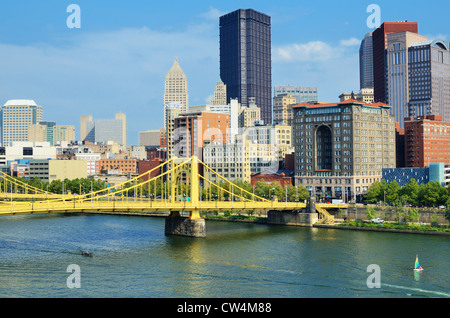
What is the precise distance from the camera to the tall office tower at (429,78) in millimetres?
183125

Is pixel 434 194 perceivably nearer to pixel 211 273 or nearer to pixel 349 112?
pixel 349 112

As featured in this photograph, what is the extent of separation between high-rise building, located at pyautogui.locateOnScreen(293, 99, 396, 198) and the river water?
36992 mm

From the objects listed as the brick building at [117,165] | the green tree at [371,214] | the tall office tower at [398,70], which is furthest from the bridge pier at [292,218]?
the tall office tower at [398,70]

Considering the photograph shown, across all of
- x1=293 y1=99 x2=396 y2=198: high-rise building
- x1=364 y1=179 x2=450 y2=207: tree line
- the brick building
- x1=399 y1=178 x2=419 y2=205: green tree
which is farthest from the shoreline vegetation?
the brick building

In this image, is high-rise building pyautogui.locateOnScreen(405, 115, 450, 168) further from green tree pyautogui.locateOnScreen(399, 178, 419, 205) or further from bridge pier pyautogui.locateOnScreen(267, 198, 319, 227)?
bridge pier pyautogui.locateOnScreen(267, 198, 319, 227)

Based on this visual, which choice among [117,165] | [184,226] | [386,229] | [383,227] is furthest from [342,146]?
[117,165]

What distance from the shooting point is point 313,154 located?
111562 millimetres

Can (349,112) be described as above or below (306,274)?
above

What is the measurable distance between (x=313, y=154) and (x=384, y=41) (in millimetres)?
100724

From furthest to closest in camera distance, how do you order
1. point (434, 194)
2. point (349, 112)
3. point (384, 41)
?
1. point (384, 41)
2. point (349, 112)
3. point (434, 194)

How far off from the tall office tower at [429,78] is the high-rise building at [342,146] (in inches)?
3067

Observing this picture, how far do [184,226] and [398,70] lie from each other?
141 metres

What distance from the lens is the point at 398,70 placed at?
189 metres

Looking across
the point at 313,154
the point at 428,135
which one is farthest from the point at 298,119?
the point at 428,135
